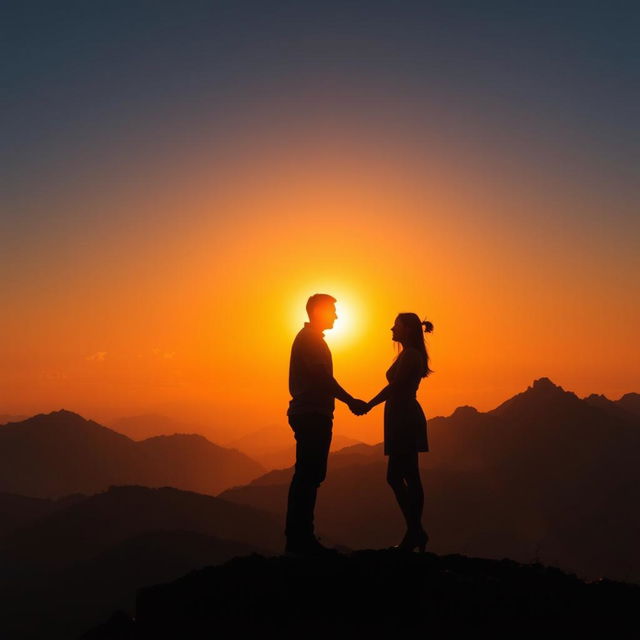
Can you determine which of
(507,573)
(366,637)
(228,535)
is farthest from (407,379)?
(228,535)

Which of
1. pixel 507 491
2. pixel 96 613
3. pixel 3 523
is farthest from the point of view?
pixel 507 491

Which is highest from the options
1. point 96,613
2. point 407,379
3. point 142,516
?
point 407,379

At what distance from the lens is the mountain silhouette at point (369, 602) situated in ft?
21.8

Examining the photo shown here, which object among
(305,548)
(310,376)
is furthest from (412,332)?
(305,548)

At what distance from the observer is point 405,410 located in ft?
30.9

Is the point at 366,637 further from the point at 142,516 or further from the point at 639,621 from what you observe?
the point at 142,516

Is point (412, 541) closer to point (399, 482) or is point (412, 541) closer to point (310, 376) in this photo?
point (399, 482)

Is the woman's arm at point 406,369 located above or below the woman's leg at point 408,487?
above

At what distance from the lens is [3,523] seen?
117812 millimetres

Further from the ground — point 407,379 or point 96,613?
point 407,379

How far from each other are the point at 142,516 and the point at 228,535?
12646 millimetres

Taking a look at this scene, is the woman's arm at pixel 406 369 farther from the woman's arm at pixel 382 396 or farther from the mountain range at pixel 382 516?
the mountain range at pixel 382 516

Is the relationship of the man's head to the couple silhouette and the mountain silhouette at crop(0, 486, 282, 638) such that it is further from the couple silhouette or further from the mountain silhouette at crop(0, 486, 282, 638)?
the mountain silhouette at crop(0, 486, 282, 638)

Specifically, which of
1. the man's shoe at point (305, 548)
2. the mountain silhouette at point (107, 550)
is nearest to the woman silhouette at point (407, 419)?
the man's shoe at point (305, 548)
